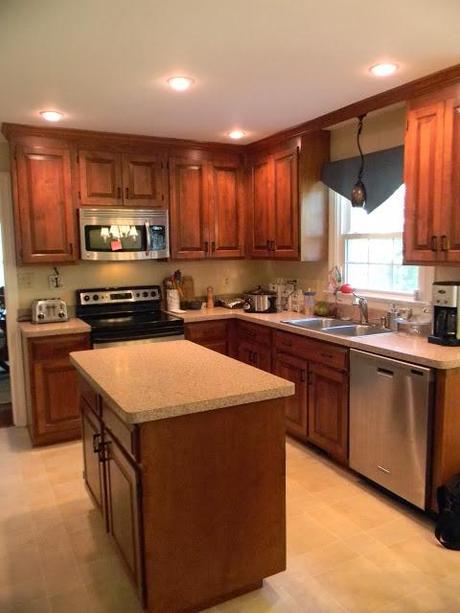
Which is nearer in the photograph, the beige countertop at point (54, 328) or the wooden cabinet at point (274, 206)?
the beige countertop at point (54, 328)

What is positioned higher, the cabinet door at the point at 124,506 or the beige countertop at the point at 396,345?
the beige countertop at the point at 396,345

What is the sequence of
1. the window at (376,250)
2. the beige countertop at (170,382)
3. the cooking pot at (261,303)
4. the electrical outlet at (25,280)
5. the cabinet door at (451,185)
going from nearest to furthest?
the beige countertop at (170,382), the cabinet door at (451,185), the window at (376,250), the electrical outlet at (25,280), the cooking pot at (261,303)

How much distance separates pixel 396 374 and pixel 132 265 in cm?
266

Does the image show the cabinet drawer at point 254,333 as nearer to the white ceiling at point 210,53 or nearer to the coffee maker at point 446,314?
the coffee maker at point 446,314

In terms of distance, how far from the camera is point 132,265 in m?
4.50

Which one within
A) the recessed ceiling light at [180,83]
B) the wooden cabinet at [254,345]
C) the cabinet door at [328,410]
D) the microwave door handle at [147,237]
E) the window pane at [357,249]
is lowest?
the cabinet door at [328,410]

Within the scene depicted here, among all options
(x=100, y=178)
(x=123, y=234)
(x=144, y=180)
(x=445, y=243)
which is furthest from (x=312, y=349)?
(x=100, y=178)

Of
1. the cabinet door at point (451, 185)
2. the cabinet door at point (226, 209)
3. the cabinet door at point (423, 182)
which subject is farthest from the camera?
the cabinet door at point (226, 209)

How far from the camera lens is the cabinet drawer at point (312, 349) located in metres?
3.13

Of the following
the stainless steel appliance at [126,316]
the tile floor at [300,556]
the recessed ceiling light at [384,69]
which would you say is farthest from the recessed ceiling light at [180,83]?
the tile floor at [300,556]

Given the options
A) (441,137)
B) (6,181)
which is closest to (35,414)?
(6,181)

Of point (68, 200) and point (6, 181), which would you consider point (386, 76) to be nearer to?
point (68, 200)

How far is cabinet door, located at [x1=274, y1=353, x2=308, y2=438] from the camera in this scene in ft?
11.6

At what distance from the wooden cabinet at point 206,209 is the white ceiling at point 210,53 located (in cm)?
92
